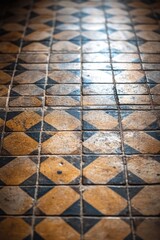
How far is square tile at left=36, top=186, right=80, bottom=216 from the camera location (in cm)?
209

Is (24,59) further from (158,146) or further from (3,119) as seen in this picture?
(158,146)

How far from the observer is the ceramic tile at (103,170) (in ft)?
7.49

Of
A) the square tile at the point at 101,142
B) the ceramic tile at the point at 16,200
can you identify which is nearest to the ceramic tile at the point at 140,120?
the square tile at the point at 101,142

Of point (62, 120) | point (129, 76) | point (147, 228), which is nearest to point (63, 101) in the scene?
point (62, 120)

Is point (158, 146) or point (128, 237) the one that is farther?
point (158, 146)

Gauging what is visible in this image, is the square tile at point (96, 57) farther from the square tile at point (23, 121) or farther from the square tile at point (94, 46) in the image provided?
the square tile at point (23, 121)

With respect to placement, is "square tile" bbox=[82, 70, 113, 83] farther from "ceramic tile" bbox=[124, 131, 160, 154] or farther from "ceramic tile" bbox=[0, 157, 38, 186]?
"ceramic tile" bbox=[0, 157, 38, 186]

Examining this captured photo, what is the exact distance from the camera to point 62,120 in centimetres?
280

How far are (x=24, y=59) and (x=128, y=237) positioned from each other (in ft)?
7.63

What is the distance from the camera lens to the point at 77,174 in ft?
7.64

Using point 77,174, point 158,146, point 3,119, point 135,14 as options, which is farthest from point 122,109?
point 135,14

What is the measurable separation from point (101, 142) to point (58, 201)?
0.63m

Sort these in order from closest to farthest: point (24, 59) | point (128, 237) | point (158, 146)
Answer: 1. point (128, 237)
2. point (158, 146)
3. point (24, 59)

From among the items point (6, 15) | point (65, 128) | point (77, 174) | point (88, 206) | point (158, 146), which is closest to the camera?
point (88, 206)
